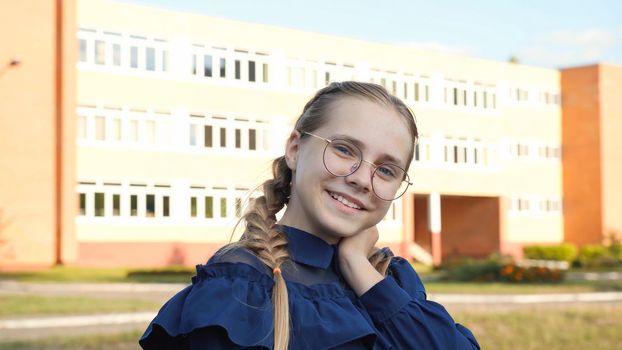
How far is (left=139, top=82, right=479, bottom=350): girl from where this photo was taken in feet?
7.10

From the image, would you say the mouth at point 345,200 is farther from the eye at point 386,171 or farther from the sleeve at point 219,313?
the sleeve at point 219,313

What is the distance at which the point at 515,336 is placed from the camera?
40.6 ft

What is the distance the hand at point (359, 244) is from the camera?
243cm

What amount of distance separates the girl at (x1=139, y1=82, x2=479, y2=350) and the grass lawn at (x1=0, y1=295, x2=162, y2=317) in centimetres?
1438

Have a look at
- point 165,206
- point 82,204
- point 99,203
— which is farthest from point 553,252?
point 82,204

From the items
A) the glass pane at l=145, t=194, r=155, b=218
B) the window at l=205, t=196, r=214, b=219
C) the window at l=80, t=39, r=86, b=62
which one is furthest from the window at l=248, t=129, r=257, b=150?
the window at l=80, t=39, r=86, b=62

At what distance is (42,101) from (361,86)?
35.0 m

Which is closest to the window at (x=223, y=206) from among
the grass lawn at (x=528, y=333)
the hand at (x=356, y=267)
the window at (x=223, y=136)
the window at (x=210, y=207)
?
the window at (x=210, y=207)

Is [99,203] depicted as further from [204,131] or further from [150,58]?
[150,58]

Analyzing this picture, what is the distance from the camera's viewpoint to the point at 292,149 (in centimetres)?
254

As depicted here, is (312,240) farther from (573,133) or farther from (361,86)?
(573,133)

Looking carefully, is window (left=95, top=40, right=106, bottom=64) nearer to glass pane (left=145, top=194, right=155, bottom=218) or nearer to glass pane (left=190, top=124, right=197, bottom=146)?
glass pane (left=190, top=124, right=197, bottom=146)

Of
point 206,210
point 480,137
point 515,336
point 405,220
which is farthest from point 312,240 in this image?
point 480,137

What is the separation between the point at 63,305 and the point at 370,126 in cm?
1630
